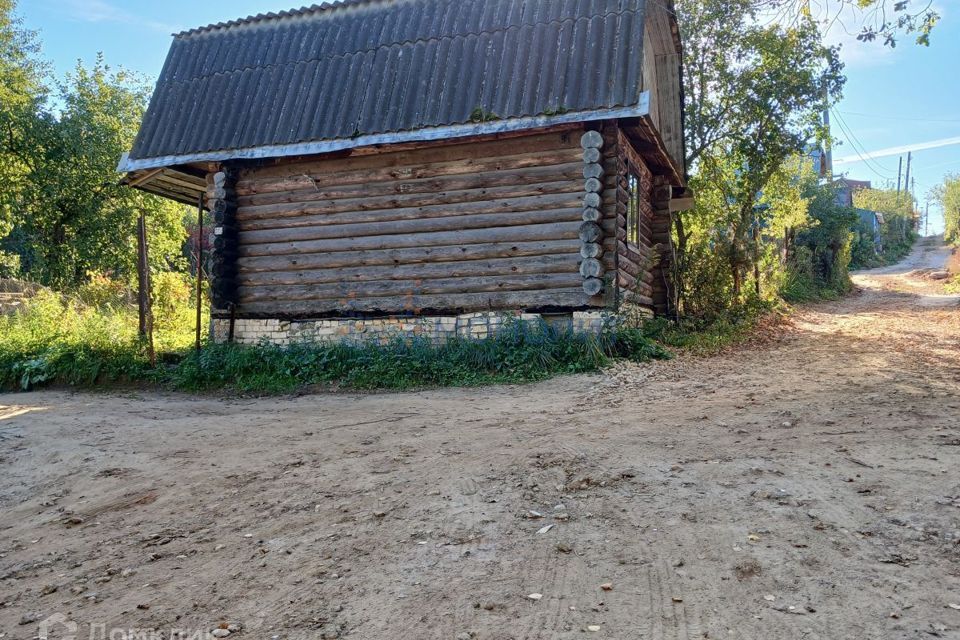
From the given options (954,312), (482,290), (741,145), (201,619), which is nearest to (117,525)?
(201,619)

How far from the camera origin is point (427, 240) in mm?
10797

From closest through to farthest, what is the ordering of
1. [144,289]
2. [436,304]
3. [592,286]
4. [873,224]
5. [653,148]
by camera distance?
[592,286], [436,304], [144,289], [653,148], [873,224]

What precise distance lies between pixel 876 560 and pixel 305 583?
9.24ft

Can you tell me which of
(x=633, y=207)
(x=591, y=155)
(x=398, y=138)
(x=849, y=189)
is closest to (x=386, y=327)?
(x=398, y=138)

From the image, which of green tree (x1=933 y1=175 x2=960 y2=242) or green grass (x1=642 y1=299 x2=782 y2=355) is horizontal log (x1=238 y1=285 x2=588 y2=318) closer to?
green grass (x1=642 y1=299 x2=782 y2=355)

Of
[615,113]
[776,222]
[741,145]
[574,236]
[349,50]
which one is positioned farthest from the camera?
[776,222]

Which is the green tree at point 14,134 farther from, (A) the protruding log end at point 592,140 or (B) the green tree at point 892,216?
(B) the green tree at point 892,216

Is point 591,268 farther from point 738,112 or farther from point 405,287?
point 738,112

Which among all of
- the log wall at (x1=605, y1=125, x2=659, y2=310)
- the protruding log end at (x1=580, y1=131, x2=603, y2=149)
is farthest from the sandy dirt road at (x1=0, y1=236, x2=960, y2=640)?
the protruding log end at (x1=580, y1=131, x2=603, y2=149)

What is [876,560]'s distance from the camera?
307 cm

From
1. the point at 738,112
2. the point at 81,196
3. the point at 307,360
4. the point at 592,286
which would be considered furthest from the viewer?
the point at 81,196

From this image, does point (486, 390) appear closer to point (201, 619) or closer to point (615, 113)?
point (615, 113)

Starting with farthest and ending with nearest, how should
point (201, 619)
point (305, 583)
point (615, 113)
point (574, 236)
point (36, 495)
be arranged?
point (574, 236)
point (615, 113)
point (36, 495)
point (305, 583)
point (201, 619)

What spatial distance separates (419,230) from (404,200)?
23.3 inches
